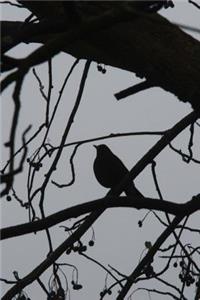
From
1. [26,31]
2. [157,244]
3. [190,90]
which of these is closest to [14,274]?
[157,244]

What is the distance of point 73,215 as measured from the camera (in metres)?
1.93

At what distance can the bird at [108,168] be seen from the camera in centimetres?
491

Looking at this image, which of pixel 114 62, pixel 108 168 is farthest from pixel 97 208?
pixel 108 168

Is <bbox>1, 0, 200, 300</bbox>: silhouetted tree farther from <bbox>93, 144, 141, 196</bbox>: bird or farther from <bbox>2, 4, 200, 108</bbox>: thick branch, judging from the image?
<bbox>93, 144, 141, 196</bbox>: bird

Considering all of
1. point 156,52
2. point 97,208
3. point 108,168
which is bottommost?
point 97,208

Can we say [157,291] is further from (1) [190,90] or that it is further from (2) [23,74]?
(2) [23,74]

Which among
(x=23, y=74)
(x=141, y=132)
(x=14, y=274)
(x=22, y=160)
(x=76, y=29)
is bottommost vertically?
(x=22, y=160)

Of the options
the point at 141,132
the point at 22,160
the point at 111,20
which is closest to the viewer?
the point at 22,160

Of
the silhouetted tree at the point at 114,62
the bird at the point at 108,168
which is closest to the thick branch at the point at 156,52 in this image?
the silhouetted tree at the point at 114,62

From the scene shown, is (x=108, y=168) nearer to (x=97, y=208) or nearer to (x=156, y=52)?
(x=97, y=208)

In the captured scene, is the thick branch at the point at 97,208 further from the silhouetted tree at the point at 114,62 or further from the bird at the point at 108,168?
the bird at the point at 108,168

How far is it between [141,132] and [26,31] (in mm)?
1154

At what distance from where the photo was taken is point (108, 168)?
197 inches

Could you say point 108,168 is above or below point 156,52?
above
